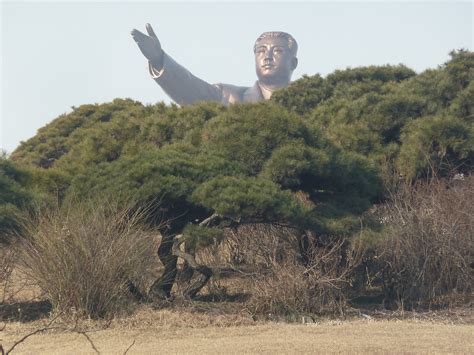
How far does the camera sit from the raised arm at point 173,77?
45.3m

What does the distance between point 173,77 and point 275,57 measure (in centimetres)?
657

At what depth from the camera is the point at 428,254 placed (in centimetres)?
1345

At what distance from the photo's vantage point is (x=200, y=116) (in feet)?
52.9

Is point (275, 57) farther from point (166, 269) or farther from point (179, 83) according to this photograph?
point (166, 269)

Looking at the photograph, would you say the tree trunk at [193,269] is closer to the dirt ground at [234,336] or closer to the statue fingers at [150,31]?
the dirt ground at [234,336]

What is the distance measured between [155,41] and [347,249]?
3372 cm

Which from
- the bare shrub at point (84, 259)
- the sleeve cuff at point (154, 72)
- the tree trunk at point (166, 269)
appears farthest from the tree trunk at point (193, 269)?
the sleeve cuff at point (154, 72)

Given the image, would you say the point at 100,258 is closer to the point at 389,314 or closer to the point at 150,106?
the point at 389,314

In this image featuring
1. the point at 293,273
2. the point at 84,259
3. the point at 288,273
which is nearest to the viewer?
the point at 84,259

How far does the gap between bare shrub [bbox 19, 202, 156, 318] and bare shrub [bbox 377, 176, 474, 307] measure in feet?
13.4

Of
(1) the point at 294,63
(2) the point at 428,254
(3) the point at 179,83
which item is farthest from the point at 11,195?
(1) the point at 294,63

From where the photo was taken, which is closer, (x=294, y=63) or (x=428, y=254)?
(x=428, y=254)

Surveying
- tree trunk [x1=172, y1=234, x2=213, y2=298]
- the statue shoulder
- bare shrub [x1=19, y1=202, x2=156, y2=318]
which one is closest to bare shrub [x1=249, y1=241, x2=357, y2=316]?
tree trunk [x1=172, y1=234, x2=213, y2=298]

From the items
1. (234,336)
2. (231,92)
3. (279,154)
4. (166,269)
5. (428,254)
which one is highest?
(231,92)
